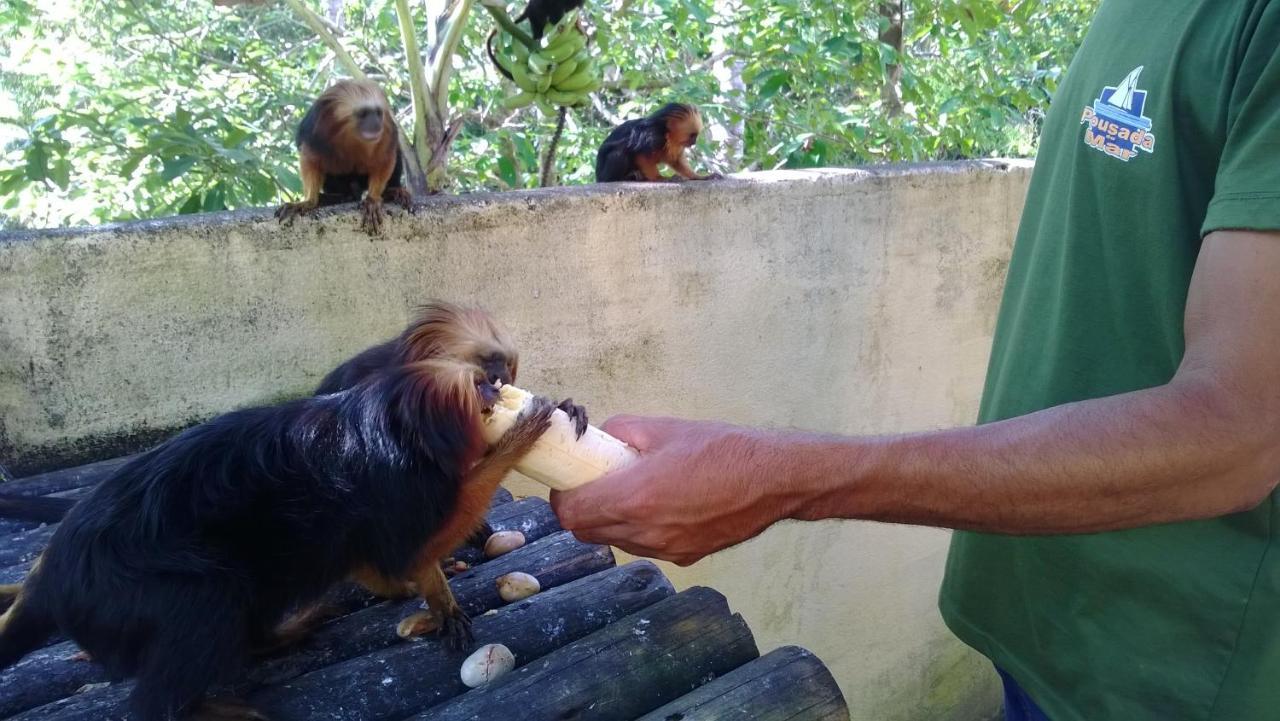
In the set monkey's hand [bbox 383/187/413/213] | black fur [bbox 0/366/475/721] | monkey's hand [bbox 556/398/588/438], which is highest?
monkey's hand [bbox 383/187/413/213]

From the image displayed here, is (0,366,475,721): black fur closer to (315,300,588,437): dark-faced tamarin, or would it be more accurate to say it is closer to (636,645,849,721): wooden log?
(315,300,588,437): dark-faced tamarin

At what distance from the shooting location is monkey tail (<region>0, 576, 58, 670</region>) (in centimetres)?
156

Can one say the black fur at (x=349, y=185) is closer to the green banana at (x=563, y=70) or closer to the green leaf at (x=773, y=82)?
the green banana at (x=563, y=70)

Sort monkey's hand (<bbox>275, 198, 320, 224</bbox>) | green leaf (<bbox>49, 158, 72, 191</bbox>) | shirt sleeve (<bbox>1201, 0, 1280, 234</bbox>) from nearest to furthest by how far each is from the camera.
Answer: shirt sleeve (<bbox>1201, 0, 1280, 234</bbox>) < monkey's hand (<bbox>275, 198, 320, 224</bbox>) < green leaf (<bbox>49, 158, 72, 191</bbox>)

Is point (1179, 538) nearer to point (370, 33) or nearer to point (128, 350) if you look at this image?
point (128, 350)

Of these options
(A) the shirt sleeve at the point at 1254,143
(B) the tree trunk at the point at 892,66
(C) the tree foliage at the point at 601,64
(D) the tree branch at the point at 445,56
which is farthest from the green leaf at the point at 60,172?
(B) the tree trunk at the point at 892,66

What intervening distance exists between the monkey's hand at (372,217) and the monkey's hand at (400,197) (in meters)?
0.06

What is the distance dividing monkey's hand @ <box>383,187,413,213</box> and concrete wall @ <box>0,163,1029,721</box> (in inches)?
2.0

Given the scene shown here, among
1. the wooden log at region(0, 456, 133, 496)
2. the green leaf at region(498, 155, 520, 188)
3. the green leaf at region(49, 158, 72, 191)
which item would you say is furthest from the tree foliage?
the wooden log at region(0, 456, 133, 496)

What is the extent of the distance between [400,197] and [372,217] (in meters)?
0.13

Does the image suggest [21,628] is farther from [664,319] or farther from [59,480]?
[664,319]

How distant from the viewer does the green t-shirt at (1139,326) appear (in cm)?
111

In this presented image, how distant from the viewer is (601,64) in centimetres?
487

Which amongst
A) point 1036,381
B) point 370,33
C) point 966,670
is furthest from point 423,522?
point 370,33
